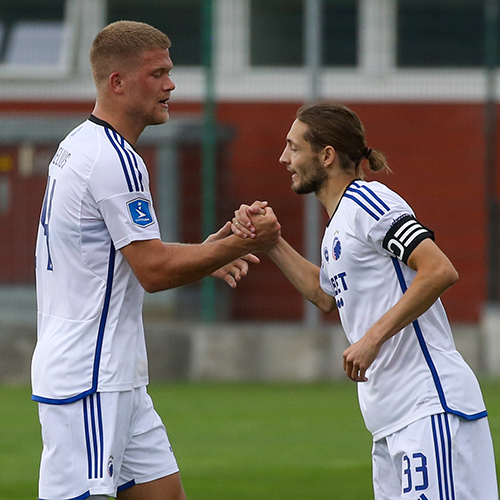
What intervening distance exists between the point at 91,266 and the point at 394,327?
111 centimetres

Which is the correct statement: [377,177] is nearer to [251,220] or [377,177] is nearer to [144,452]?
[251,220]

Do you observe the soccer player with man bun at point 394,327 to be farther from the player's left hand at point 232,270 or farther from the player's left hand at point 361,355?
the player's left hand at point 232,270

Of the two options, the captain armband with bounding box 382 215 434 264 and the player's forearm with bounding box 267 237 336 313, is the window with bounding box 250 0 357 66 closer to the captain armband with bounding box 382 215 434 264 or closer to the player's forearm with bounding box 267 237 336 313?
the player's forearm with bounding box 267 237 336 313

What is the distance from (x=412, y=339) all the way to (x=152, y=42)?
4.85 ft

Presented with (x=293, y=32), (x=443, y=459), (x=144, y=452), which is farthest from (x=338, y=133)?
(x=293, y=32)

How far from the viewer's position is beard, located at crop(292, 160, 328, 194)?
4.28m

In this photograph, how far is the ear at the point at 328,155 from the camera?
13.9ft

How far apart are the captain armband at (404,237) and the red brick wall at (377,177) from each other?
32.4ft

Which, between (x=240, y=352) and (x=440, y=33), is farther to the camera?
(x=440, y=33)

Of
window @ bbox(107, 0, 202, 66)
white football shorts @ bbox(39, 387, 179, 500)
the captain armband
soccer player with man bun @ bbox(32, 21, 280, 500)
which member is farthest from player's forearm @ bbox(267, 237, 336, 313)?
window @ bbox(107, 0, 202, 66)

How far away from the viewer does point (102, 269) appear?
12.9 feet

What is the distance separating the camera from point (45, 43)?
16281mm

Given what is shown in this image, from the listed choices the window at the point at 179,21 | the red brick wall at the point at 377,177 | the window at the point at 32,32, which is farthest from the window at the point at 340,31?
the window at the point at 32,32

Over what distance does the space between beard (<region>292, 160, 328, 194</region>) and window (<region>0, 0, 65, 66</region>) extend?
12.1m
